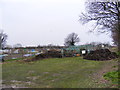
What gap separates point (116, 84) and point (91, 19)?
47.4 ft

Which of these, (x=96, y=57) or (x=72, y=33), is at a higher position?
(x=72, y=33)

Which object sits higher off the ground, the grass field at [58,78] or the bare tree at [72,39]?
the bare tree at [72,39]

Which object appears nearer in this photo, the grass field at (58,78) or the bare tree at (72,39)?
the grass field at (58,78)

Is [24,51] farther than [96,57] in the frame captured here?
Yes

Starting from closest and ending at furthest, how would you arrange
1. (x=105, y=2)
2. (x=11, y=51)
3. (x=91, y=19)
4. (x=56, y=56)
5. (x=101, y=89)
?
(x=101, y=89), (x=105, y=2), (x=91, y=19), (x=56, y=56), (x=11, y=51)

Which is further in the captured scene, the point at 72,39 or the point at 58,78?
Answer: the point at 72,39

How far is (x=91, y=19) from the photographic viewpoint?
17.5 meters

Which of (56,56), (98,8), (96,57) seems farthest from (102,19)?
(56,56)

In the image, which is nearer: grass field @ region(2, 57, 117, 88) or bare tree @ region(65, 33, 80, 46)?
grass field @ region(2, 57, 117, 88)

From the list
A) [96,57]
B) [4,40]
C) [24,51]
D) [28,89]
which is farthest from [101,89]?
[4,40]

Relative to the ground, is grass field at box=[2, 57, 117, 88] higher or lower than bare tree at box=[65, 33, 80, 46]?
lower

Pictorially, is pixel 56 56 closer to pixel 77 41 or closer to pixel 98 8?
pixel 98 8

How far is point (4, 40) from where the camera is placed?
5900 cm

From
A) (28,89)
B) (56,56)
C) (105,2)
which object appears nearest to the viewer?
(28,89)
